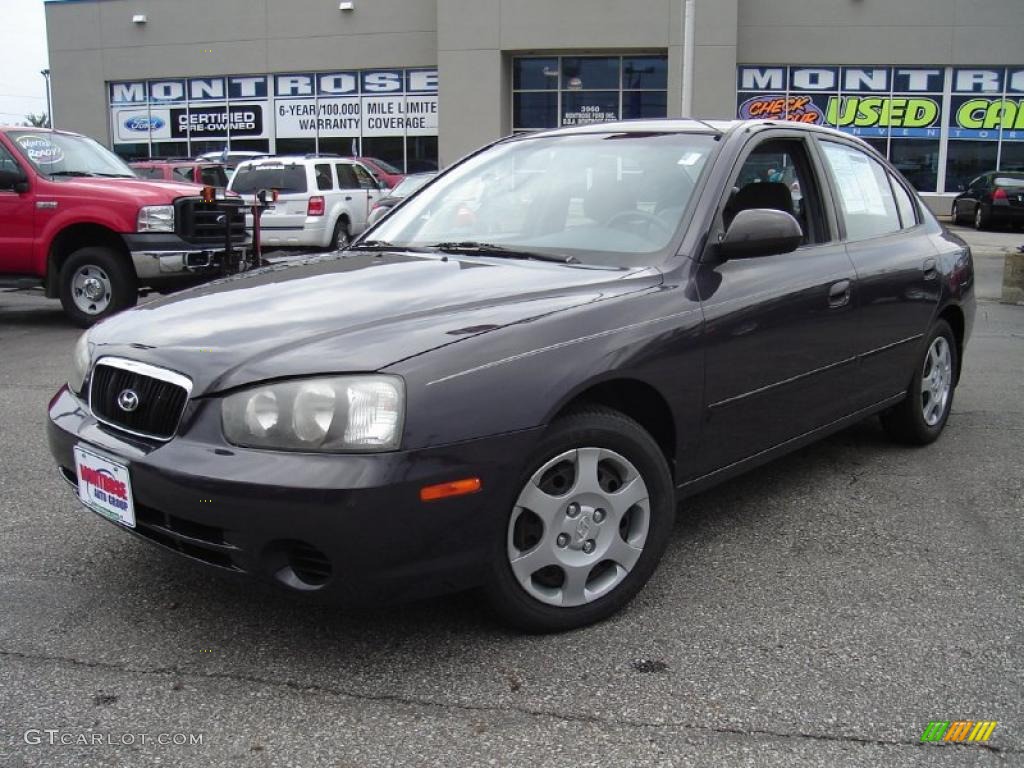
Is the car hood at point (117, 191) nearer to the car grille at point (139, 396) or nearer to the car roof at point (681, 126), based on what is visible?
the car roof at point (681, 126)

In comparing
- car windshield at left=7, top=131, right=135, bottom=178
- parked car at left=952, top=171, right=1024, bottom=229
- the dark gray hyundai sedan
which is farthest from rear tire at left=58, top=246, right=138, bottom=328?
parked car at left=952, top=171, right=1024, bottom=229

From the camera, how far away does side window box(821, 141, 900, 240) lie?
174 inches

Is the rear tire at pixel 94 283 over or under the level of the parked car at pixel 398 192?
under

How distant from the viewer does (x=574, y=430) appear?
2871 millimetres

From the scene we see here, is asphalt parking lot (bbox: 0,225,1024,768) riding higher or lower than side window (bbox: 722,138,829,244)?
lower

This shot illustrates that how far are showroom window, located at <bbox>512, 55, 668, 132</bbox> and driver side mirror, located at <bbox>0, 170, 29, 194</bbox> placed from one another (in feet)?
66.7

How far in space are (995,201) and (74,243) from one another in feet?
68.5

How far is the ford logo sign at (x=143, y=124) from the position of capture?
32.1 metres

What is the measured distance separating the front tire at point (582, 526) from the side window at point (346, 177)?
46.9 ft

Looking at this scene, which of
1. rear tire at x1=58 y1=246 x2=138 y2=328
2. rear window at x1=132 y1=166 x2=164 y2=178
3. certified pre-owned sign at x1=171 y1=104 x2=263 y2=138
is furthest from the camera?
certified pre-owned sign at x1=171 y1=104 x2=263 y2=138

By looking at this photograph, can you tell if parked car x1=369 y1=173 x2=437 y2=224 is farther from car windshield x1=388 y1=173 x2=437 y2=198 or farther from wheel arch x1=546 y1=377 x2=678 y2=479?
wheel arch x1=546 y1=377 x2=678 y2=479

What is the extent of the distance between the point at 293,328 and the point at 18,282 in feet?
25.6

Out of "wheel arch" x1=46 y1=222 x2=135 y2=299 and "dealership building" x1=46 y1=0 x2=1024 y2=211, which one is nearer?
"wheel arch" x1=46 y1=222 x2=135 y2=299

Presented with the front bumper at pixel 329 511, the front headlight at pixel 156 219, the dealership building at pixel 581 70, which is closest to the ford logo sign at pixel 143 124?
the dealership building at pixel 581 70
